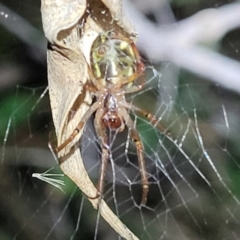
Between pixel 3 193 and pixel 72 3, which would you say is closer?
pixel 72 3

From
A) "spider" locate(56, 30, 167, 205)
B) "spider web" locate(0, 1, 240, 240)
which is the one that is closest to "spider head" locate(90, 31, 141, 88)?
"spider" locate(56, 30, 167, 205)

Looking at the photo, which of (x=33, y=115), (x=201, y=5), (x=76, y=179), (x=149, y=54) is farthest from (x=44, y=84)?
(x=76, y=179)

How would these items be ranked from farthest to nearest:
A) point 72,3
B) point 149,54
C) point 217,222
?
point 217,222 < point 149,54 < point 72,3

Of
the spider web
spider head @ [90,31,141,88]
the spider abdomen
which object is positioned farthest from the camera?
the spider web

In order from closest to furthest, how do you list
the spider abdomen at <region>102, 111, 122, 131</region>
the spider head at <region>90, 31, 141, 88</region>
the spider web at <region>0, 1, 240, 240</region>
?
the spider head at <region>90, 31, 141, 88</region>, the spider abdomen at <region>102, 111, 122, 131</region>, the spider web at <region>0, 1, 240, 240</region>

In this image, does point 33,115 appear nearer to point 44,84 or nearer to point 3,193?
point 44,84

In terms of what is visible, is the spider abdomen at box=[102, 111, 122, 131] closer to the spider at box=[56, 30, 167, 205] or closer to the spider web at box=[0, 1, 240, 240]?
the spider at box=[56, 30, 167, 205]

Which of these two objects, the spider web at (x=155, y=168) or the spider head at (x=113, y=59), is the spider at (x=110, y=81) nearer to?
the spider head at (x=113, y=59)

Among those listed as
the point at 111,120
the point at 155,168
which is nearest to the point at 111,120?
the point at 111,120
